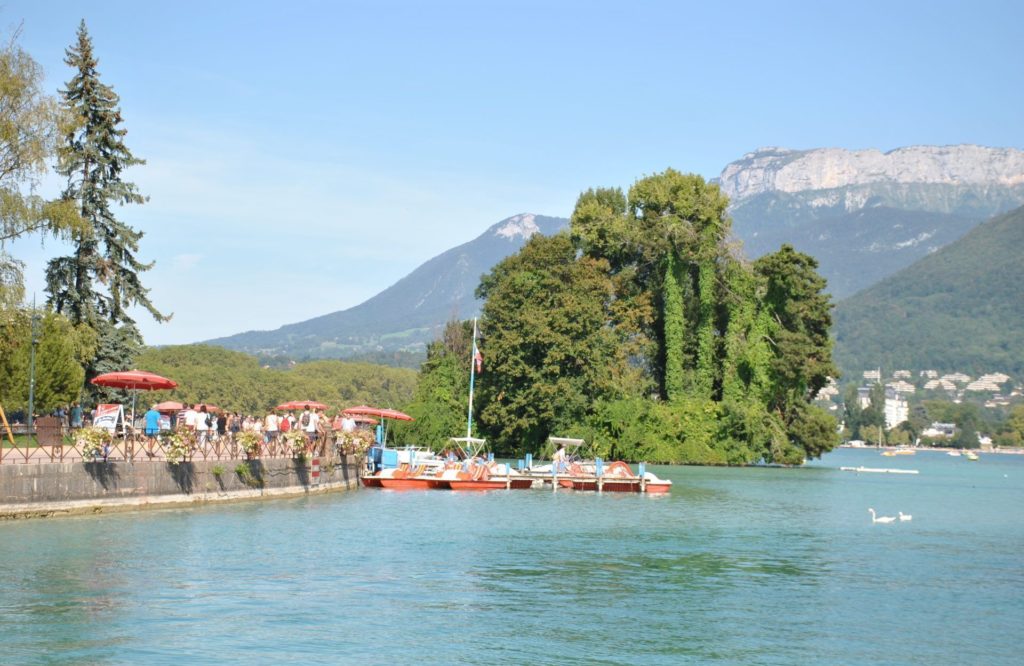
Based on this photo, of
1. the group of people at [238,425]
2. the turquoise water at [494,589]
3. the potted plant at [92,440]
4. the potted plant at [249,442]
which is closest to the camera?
the turquoise water at [494,589]

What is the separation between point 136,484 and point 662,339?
5298 centimetres

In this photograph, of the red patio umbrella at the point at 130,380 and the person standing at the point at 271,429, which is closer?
the red patio umbrella at the point at 130,380

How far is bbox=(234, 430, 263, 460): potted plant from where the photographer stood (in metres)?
41.2

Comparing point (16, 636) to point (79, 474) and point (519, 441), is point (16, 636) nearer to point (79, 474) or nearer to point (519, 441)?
point (79, 474)

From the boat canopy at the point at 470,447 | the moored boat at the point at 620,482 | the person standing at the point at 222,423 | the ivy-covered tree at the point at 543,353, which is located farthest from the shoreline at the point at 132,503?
the ivy-covered tree at the point at 543,353

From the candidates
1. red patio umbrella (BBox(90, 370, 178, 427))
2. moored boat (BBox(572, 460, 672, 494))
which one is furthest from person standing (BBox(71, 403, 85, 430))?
moored boat (BBox(572, 460, 672, 494))

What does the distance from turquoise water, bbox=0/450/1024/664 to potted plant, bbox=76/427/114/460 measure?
1.84m

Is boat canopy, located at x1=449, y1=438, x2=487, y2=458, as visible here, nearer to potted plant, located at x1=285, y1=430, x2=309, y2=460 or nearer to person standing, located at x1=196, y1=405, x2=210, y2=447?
potted plant, located at x1=285, y1=430, x2=309, y2=460

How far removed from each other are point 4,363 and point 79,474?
72.5 ft

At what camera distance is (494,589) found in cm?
2611

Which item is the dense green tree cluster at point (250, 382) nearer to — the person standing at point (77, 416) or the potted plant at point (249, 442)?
the person standing at point (77, 416)

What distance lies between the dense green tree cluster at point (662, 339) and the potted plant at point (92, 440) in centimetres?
4052

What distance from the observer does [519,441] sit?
3076 inches

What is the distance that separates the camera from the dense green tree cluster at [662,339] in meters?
74.0
